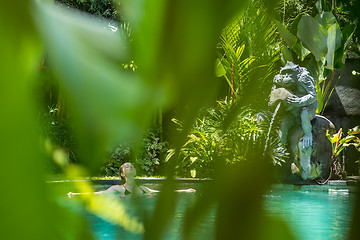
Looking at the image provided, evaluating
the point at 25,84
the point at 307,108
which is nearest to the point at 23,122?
the point at 25,84

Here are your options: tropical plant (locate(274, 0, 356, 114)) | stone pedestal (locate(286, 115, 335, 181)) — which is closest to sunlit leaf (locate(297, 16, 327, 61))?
tropical plant (locate(274, 0, 356, 114))

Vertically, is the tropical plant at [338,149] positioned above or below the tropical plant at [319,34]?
above

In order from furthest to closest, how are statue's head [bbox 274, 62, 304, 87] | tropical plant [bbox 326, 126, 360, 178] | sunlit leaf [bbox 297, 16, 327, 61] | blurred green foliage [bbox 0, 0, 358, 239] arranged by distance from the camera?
tropical plant [bbox 326, 126, 360, 178], statue's head [bbox 274, 62, 304, 87], sunlit leaf [bbox 297, 16, 327, 61], blurred green foliage [bbox 0, 0, 358, 239]

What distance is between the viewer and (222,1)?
0.09 m

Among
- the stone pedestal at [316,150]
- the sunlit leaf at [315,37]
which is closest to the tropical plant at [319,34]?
the sunlit leaf at [315,37]

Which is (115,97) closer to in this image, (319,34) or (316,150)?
(319,34)

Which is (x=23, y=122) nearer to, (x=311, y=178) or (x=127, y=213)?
(x=127, y=213)

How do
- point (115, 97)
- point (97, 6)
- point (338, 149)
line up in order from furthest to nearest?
point (338, 149), point (97, 6), point (115, 97)

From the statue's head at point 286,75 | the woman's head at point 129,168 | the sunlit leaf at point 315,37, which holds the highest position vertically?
the statue's head at point 286,75

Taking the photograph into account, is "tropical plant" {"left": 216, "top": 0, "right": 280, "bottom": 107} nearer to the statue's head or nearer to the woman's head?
the woman's head

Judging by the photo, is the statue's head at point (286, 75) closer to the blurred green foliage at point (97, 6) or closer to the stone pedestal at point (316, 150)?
the blurred green foliage at point (97, 6)

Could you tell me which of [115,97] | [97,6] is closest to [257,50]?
[115,97]

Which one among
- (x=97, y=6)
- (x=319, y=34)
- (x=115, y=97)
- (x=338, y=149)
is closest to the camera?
(x=115, y=97)

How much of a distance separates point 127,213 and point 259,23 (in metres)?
0.05
